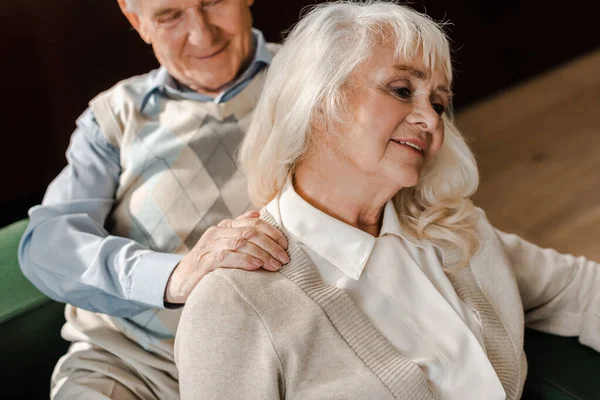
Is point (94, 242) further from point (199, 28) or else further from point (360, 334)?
point (360, 334)

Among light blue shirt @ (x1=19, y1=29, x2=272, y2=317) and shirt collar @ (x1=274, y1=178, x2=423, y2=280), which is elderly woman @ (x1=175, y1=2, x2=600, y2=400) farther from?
light blue shirt @ (x1=19, y1=29, x2=272, y2=317)

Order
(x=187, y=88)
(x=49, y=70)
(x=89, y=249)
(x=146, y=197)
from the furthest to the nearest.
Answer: (x=49, y=70) < (x=187, y=88) < (x=146, y=197) < (x=89, y=249)

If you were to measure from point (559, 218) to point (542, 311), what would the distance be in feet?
4.54

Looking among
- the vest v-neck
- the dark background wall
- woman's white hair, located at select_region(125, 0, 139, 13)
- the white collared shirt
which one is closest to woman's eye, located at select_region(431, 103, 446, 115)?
the white collared shirt

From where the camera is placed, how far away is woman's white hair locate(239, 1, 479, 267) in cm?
141

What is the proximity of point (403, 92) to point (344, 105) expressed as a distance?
12cm

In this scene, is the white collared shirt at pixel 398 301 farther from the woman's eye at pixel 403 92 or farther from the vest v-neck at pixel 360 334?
the woman's eye at pixel 403 92

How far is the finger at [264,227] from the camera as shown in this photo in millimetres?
1412

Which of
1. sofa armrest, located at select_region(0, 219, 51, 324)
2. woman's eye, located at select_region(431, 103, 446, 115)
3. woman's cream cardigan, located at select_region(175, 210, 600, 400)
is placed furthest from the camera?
sofa armrest, located at select_region(0, 219, 51, 324)

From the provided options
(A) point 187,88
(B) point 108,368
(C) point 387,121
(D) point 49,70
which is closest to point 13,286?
(B) point 108,368

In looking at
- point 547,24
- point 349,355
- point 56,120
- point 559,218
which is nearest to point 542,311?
point 349,355

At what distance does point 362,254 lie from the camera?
1443 millimetres

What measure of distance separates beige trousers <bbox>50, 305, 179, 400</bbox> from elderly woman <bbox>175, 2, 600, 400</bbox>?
0.43 m

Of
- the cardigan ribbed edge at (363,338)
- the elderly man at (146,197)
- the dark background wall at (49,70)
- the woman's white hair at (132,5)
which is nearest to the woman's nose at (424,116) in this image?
the cardigan ribbed edge at (363,338)
